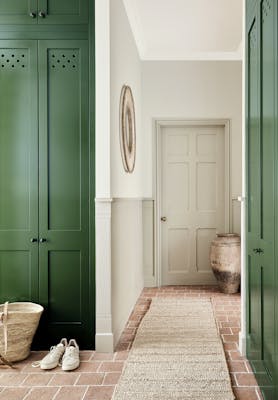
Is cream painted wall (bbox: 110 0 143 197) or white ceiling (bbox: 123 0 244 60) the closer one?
cream painted wall (bbox: 110 0 143 197)

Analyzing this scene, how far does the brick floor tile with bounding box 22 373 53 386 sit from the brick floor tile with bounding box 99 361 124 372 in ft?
1.13

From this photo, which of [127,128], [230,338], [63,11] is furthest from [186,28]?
[230,338]

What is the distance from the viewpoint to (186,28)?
4340 millimetres

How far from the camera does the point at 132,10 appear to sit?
390cm

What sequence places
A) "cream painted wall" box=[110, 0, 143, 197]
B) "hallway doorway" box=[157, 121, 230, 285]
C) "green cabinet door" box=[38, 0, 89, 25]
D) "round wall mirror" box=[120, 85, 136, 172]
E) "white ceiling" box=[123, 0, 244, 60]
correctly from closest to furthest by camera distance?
"green cabinet door" box=[38, 0, 89, 25], "cream painted wall" box=[110, 0, 143, 197], "round wall mirror" box=[120, 85, 136, 172], "white ceiling" box=[123, 0, 244, 60], "hallway doorway" box=[157, 121, 230, 285]

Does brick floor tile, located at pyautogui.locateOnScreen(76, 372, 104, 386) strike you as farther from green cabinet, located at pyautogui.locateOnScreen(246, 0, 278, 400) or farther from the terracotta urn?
the terracotta urn

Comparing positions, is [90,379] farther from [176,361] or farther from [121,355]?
[176,361]

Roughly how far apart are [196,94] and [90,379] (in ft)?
12.4

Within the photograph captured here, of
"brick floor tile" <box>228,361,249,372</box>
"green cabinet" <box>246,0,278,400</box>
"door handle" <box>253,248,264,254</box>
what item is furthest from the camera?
"brick floor tile" <box>228,361,249,372</box>

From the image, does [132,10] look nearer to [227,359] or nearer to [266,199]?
[266,199]

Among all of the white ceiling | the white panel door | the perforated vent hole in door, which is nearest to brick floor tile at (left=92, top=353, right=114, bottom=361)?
the perforated vent hole in door

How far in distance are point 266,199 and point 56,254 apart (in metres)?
1.63

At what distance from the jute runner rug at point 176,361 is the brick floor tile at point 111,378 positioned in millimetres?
42

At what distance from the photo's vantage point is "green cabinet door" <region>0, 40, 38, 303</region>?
2.96 metres
